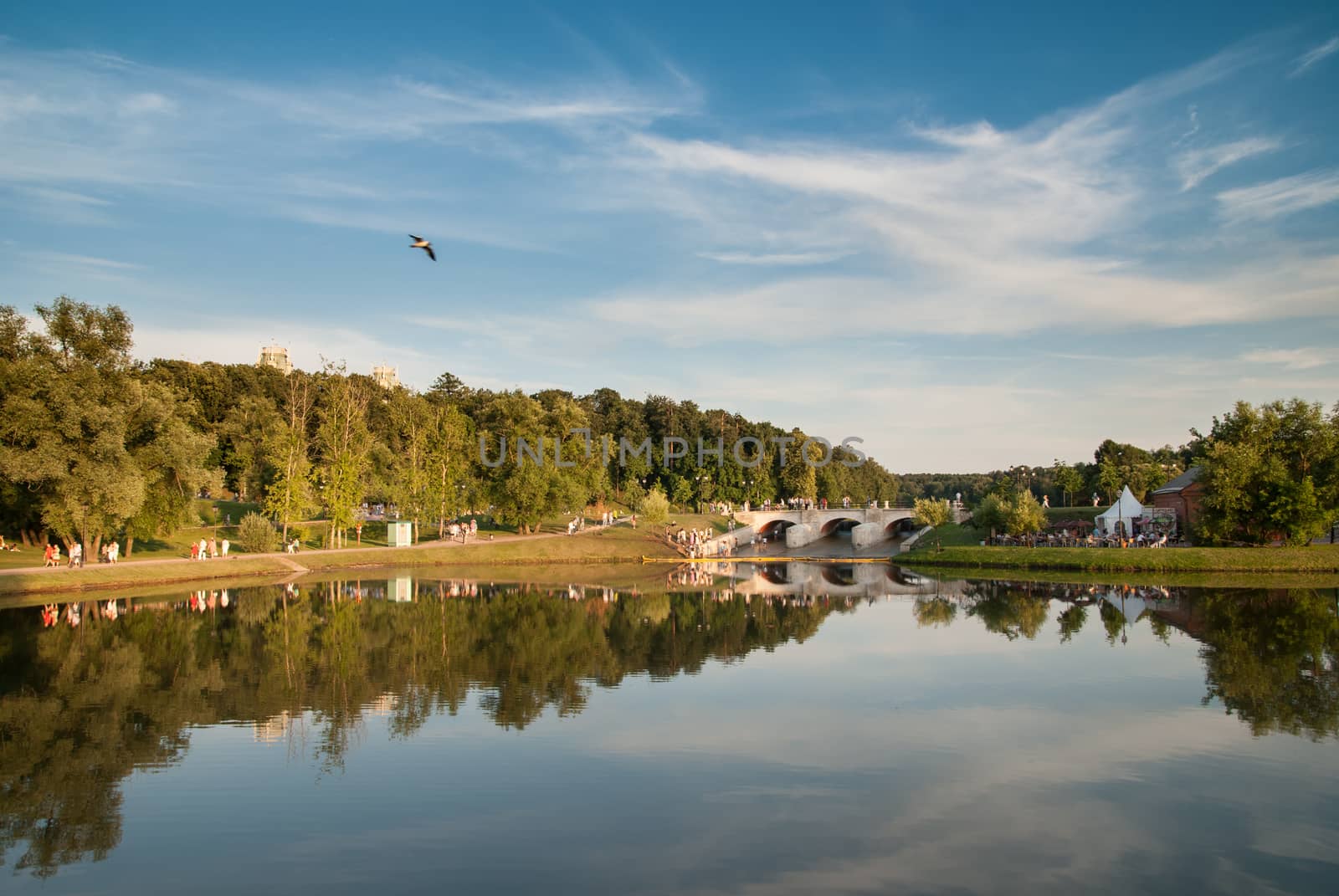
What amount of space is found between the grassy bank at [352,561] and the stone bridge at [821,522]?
18.7 metres

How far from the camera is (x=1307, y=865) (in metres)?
11.3

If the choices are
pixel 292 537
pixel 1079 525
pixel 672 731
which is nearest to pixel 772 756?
pixel 672 731

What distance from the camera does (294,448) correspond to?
199 ft

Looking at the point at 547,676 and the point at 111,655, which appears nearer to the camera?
the point at 547,676

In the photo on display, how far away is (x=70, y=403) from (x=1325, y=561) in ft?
217

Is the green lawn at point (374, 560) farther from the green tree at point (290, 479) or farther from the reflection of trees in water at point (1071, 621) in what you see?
the reflection of trees in water at point (1071, 621)

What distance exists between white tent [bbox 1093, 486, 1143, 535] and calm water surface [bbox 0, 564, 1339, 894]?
114 feet

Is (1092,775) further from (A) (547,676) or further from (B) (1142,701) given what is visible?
(A) (547,676)

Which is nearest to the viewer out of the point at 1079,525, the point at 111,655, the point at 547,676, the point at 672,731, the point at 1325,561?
the point at 672,731

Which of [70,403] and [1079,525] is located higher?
[70,403]

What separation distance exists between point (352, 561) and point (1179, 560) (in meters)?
49.8

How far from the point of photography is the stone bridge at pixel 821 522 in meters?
91.2

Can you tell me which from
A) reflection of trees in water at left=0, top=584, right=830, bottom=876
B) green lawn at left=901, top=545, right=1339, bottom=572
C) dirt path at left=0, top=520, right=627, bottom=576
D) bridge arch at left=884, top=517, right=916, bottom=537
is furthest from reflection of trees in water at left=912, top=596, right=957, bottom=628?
bridge arch at left=884, top=517, right=916, bottom=537

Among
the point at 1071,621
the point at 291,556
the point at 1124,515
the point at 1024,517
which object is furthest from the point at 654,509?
the point at 1071,621
